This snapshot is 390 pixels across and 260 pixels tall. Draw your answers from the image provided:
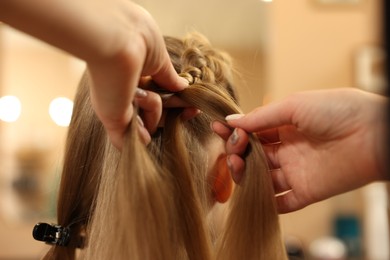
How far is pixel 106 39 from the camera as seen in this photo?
50 centimetres

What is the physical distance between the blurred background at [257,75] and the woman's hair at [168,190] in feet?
3.81

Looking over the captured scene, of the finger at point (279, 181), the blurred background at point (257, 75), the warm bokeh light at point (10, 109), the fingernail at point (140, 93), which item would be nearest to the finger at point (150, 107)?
the fingernail at point (140, 93)

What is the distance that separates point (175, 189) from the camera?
2.38 feet

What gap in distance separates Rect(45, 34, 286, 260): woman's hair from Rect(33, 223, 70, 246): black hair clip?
0.05 feet

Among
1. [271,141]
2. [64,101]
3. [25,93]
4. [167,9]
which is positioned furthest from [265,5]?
[271,141]

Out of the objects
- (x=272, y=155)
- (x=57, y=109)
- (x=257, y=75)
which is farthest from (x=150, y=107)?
(x=57, y=109)

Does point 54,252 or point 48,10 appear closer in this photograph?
point 48,10

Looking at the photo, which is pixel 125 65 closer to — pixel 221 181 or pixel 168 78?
pixel 168 78

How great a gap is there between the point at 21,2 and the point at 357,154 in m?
0.47

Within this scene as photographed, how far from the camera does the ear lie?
0.87m

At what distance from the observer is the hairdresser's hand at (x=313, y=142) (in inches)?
27.0

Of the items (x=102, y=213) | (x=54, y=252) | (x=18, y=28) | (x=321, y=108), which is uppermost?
(x=18, y=28)

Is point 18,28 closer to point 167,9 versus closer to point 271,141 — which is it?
point 271,141

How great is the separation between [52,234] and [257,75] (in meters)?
1.28
